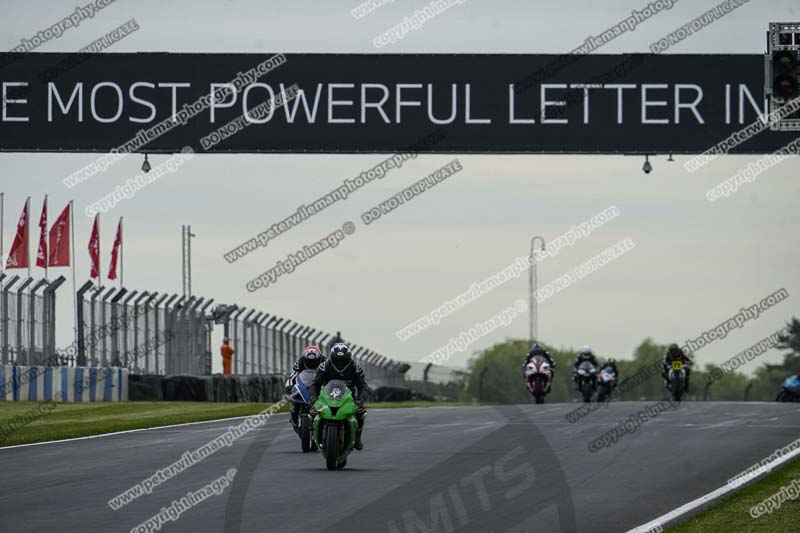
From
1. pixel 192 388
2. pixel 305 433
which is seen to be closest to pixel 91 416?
pixel 192 388

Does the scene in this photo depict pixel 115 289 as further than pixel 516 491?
Yes

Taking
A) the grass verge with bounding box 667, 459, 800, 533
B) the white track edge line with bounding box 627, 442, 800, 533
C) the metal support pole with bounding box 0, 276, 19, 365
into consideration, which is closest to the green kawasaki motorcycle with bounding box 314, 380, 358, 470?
the white track edge line with bounding box 627, 442, 800, 533

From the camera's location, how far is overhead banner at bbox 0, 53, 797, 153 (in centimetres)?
2509

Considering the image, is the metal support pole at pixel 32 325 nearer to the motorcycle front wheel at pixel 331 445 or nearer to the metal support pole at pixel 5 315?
the metal support pole at pixel 5 315

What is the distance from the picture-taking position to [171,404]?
100ft

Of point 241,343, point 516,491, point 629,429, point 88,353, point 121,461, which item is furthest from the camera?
point 241,343

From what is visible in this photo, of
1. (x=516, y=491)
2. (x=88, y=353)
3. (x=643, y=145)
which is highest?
(x=643, y=145)

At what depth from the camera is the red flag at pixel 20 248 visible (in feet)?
132

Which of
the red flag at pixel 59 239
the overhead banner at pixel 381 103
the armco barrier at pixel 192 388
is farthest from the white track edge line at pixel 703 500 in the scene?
the red flag at pixel 59 239

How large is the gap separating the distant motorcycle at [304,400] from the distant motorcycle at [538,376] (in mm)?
15237

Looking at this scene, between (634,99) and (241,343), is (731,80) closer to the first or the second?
(634,99)

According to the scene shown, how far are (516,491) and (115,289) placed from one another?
63.5ft

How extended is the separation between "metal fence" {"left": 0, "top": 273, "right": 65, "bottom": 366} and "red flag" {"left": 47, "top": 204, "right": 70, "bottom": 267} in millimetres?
11164

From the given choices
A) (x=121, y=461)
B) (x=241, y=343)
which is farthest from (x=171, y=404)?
(x=121, y=461)
